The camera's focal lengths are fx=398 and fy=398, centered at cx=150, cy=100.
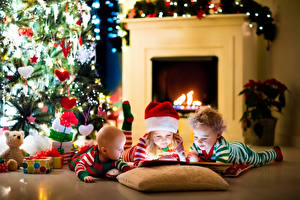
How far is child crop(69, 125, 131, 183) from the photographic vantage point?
6.77ft

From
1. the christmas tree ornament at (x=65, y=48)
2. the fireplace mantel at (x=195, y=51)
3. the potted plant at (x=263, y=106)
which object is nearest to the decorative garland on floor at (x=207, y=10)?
the fireplace mantel at (x=195, y=51)

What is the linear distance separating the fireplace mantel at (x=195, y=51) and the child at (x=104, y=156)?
2892 millimetres

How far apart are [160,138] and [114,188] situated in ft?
1.71

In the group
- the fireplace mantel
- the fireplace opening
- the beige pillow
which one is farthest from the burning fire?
the beige pillow

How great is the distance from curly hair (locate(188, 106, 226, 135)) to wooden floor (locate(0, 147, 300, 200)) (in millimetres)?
307

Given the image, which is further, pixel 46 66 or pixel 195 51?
pixel 195 51

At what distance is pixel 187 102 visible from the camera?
199 inches

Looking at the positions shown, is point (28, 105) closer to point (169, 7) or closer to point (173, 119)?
point (173, 119)

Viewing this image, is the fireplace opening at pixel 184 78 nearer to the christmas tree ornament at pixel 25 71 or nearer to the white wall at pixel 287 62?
the white wall at pixel 287 62

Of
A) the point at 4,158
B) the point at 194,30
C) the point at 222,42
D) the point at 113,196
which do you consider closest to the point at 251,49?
the point at 222,42

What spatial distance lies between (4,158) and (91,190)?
3.28 feet

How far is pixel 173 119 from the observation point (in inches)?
89.8

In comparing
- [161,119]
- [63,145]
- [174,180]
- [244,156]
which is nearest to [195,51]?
[244,156]

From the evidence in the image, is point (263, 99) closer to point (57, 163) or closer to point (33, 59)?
point (33, 59)
